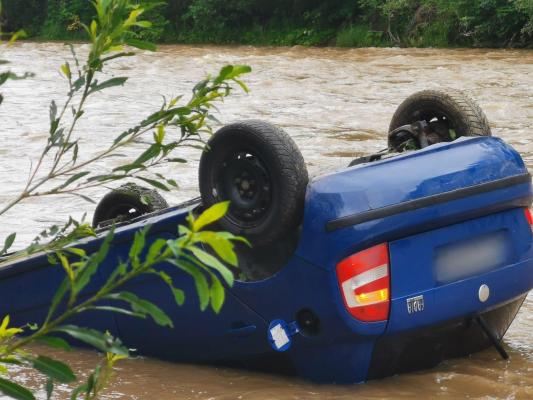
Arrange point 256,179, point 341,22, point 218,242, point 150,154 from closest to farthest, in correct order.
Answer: point 218,242
point 150,154
point 256,179
point 341,22

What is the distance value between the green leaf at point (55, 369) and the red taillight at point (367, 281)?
2423mm

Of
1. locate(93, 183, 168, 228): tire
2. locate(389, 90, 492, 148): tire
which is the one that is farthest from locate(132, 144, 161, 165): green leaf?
locate(93, 183, 168, 228): tire

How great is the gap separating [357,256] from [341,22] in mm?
30806

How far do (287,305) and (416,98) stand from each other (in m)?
1.42

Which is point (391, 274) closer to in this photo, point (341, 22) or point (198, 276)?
point (198, 276)

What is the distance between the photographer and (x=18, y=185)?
10906 mm

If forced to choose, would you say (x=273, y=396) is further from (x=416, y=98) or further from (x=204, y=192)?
(x=416, y=98)

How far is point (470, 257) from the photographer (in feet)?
14.0

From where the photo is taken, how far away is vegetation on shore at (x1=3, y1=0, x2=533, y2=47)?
89.5 feet

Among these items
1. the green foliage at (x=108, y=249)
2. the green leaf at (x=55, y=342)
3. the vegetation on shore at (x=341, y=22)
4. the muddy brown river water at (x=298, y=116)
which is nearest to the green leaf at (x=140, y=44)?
the green foliage at (x=108, y=249)

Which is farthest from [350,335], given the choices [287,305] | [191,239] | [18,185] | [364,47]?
[364,47]

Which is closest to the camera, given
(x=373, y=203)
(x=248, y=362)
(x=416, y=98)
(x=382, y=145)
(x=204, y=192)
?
(x=373, y=203)

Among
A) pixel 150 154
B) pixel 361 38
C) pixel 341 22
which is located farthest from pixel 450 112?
pixel 341 22

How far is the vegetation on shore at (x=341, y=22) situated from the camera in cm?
2728
